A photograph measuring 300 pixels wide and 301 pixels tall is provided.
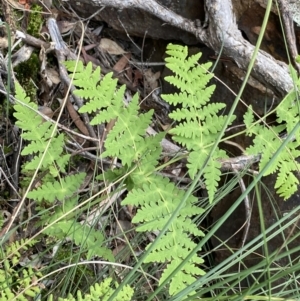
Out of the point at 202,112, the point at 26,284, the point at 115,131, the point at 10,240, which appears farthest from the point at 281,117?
the point at 10,240

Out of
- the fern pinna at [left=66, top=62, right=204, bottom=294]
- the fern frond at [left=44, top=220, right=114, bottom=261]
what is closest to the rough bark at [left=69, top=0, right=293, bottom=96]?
the fern pinna at [left=66, top=62, right=204, bottom=294]

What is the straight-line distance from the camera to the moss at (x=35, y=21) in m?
1.89

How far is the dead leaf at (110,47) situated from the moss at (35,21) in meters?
0.30

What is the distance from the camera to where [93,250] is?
4.37 feet

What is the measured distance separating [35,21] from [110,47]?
37 cm

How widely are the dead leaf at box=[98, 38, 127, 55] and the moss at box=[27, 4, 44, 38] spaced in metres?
0.30

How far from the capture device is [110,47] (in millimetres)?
2123

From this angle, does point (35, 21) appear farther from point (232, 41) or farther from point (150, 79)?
point (232, 41)

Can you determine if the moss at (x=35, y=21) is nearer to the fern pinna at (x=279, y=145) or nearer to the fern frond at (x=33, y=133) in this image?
the fern frond at (x=33, y=133)

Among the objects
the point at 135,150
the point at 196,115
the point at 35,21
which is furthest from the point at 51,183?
the point at 35,21

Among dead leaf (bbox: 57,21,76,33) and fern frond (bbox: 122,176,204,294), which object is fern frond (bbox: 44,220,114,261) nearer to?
fern frond (bbox: 122,176,204,294)

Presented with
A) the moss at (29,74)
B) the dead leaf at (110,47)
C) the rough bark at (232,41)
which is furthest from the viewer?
the dead leaf at (110,47)

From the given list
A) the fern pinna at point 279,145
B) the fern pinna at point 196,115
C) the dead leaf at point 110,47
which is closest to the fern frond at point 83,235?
the fern pinna at point 196,115

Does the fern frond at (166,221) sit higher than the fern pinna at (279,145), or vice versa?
the fern pinna at (279,145)
